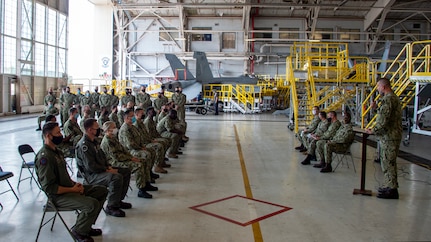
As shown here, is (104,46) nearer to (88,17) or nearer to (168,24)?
(88,17)

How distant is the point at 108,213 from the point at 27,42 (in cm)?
2287

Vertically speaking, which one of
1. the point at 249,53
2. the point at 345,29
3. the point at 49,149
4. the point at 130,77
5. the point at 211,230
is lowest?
the point at 211,230

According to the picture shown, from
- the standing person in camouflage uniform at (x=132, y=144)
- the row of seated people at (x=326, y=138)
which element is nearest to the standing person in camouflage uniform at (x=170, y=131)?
the standing person in camouflage uniform at (x=132, y=144)

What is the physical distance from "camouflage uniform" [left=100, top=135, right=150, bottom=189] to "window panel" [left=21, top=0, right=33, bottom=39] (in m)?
21.6

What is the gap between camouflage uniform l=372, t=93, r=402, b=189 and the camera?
6137 mm

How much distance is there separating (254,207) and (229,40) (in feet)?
97.4

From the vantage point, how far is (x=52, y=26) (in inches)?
1075

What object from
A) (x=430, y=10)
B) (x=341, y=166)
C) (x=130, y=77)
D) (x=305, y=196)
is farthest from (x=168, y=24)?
(x=305, y=196)

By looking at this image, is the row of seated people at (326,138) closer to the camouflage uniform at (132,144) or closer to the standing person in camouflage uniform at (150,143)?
the standing person in camouflage uniform at (150,143)

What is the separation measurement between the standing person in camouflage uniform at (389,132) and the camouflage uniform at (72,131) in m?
5.75

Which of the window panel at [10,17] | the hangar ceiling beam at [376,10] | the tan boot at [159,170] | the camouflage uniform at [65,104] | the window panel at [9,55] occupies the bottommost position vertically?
the tan boot at [159,170]

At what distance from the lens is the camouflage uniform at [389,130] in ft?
20.1

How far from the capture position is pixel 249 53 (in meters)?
32.3

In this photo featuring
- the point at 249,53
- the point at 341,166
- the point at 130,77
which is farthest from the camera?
the point at 130,77
